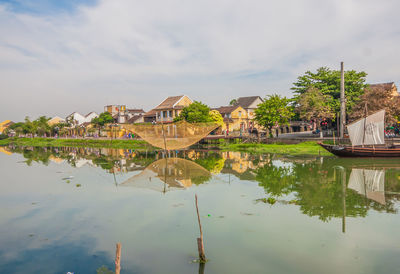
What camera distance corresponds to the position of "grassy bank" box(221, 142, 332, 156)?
84.4 ft

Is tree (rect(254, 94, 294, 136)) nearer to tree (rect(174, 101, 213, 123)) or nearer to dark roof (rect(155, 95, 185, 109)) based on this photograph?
tree (rect(174, 101, 213, 123))

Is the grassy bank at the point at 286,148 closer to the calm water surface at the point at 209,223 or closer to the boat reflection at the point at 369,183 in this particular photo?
the boat reflection at the point at 369,183

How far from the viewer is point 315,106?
98.7 feet

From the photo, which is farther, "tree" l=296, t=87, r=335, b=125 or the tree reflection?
"tree" l=296, t=87, r=335, b=125

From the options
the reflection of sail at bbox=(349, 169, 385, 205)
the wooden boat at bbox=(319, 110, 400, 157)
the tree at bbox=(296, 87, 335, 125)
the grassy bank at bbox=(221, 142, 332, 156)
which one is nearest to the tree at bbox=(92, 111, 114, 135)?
the grassy bank at bbox=(221, 142, 332, 156)

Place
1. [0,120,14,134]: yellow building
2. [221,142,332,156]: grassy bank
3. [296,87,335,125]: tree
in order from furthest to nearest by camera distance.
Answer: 1. [0,120,14,134]: yellow building
2. [296,87,335,125]: tree
3. [221,142,332,156]: grassy bank

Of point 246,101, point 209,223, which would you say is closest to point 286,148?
point 209,223

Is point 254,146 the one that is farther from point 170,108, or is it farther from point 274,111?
point 170,108

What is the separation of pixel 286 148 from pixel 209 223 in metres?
20.7

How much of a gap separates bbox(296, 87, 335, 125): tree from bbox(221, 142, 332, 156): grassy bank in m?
3.85

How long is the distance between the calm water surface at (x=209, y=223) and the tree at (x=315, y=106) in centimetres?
1500

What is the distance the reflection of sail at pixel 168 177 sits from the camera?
14038 mm

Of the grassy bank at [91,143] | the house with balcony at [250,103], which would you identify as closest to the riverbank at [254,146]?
the grassy bank at [91,143]

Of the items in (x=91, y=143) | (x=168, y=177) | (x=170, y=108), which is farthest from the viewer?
(x=170, y=108)
